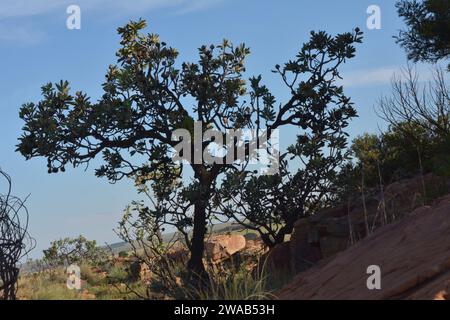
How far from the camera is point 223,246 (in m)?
18.1

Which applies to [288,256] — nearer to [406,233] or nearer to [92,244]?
[406,233]

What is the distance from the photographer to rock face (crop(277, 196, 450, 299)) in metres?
5.71

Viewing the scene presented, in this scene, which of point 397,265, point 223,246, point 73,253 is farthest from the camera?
point 73,253

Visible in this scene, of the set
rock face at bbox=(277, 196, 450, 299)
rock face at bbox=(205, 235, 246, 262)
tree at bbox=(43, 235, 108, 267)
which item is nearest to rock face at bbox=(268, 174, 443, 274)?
rock face at bbox=(277, 196, 450, 299)

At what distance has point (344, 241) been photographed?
10.6m

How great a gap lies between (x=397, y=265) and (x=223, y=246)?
1193cm

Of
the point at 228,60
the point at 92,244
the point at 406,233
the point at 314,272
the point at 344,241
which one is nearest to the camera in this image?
the point at 406,233

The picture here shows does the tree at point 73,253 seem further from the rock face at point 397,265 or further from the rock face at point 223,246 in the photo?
the rock face at point 397,265

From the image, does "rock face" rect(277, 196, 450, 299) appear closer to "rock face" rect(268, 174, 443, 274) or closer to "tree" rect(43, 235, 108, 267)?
"rock face" rect(268, 174, 443, 274)

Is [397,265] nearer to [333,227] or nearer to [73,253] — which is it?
[333,227]

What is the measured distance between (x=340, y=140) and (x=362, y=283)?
6.45m

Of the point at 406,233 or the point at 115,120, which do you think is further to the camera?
the point at 115,120

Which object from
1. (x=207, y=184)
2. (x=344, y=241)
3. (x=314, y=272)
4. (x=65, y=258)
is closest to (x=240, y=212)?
(x=207, y=184)

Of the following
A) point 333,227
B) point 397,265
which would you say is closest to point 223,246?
point 333,227
